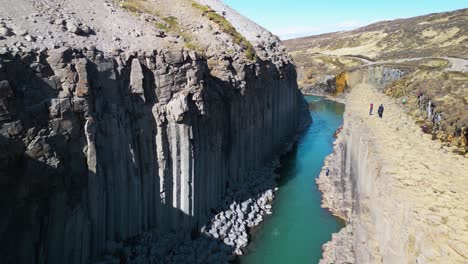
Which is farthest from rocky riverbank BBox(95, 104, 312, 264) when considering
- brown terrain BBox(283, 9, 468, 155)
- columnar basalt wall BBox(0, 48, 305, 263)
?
brown terrain BBox(283, 9, 468, 155)

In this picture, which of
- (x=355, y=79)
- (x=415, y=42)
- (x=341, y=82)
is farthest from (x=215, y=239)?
(x=415, y=42)

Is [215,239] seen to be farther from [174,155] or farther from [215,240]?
[174,155]

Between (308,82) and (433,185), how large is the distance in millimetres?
74314

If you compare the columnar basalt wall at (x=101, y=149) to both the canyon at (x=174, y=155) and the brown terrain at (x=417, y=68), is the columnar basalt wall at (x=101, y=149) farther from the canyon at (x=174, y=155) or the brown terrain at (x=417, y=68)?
the brown terrain at (x=417, y=68)

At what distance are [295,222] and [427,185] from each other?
11.3 m

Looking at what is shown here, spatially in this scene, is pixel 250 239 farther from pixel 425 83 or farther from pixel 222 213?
pixel 425 83

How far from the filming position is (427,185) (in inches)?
574

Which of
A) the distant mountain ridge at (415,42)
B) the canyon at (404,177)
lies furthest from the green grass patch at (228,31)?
the distant mountain ridge at (415,42)

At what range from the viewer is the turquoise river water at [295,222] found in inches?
827

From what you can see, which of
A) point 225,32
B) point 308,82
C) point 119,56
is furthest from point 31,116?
point 308,82

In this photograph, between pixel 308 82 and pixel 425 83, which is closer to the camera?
pixel 425 83

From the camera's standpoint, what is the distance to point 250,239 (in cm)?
2209

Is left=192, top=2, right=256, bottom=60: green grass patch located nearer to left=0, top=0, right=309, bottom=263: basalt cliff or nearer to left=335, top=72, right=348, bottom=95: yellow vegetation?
left=0, top=0, right=309, bottom=263: basalt cliff

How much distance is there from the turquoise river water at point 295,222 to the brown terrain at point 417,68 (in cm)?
864
